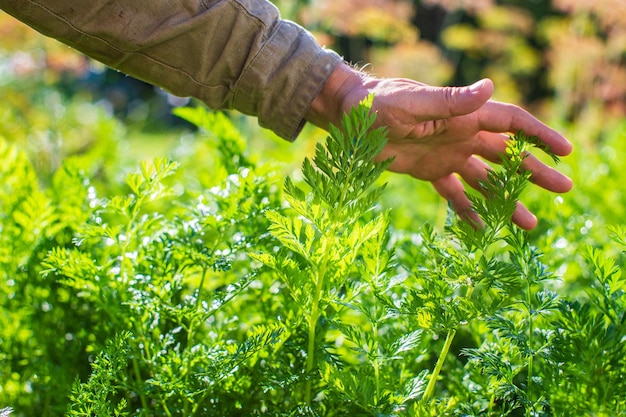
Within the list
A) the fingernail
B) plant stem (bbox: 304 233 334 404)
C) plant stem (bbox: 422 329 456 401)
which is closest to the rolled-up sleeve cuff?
the fingernail

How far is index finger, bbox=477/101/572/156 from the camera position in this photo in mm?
1215

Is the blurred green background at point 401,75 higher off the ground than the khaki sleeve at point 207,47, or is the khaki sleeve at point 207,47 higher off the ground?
the khaki sleeve at point 207,47

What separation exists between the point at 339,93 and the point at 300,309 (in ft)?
1.51

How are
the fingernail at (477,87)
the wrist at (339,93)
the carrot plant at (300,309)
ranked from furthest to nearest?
the wrist at (339,93) → the fingernail at (477,87) → the carrot plant at (300,309)

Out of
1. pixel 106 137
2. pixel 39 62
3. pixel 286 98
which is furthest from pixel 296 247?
pixel 39 62

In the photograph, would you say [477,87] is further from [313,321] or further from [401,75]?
[401,75]

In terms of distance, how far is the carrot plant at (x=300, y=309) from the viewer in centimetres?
91

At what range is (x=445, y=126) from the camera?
138 centimetres

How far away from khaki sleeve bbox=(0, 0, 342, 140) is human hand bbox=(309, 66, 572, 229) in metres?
0.07

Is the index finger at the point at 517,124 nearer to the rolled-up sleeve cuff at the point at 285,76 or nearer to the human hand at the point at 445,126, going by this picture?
the human hand at the point at 445,126

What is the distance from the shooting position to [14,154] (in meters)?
1.62

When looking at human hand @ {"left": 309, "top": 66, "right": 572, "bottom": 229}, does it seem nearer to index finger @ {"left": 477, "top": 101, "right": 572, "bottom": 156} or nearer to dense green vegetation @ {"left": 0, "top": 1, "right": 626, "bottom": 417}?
index finger @ {"left": 477, "top": 101, "right": 572, "bottom": 156}

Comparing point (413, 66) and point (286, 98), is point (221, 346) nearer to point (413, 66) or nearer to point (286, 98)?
point (286, 98)

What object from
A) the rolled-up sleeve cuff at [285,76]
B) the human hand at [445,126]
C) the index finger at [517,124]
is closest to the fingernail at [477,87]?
the human hand at [445,126]
